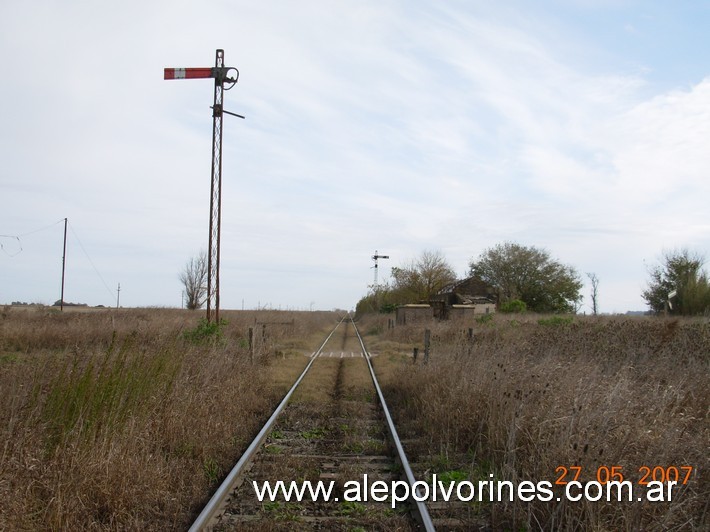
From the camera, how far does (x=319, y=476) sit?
6445 millimetres

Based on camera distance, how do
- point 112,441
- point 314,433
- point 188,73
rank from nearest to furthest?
point 112,441 → point 314,433 → point 188,73

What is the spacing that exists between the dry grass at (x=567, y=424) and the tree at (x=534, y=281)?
48.7 metres

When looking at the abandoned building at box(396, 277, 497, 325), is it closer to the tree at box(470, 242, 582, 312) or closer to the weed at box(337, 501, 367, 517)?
the tree at box(470, 242, 582, 312)

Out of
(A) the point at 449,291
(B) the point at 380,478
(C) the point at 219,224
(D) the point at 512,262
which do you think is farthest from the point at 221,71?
(D) the point at 512,262

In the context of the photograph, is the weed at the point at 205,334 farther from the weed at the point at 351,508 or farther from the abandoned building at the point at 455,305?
the abandoned building at the point at 455,305

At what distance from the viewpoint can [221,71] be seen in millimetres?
16547

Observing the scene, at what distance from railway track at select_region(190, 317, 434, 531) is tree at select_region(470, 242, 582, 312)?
50.4 metres

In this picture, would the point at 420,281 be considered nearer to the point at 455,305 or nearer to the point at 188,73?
the point at 455,305

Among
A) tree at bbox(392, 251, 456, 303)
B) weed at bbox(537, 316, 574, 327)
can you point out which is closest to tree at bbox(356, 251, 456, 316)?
tree at bbox(392, 251, 456, 303)

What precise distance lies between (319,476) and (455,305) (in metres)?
32.4

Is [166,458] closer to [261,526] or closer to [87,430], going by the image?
[87,430]

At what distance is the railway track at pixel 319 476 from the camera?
16.8 ft

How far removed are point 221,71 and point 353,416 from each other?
10.9 metres

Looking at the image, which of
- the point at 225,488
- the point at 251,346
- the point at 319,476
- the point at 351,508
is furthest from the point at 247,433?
the point at 251,346
